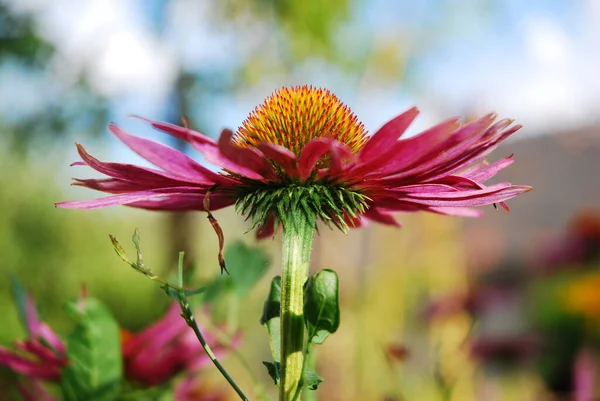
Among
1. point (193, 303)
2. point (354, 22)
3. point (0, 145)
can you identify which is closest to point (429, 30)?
point (354, 22)

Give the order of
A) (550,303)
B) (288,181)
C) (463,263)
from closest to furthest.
Answer: (288,181) → (550,303) → (463,263)

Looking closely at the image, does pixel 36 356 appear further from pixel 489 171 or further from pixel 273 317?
pixel 489 171

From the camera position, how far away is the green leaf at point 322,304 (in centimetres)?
34

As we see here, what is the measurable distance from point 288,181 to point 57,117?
119 inches

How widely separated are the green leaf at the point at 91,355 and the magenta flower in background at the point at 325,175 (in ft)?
0.37

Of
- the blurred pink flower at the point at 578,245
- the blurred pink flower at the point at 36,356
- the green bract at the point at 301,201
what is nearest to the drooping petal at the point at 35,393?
the blurred pink flower at the point at 36,356

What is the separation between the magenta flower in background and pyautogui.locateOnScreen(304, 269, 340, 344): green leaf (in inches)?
1.8

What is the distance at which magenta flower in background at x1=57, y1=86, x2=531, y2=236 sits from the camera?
334 millimetres

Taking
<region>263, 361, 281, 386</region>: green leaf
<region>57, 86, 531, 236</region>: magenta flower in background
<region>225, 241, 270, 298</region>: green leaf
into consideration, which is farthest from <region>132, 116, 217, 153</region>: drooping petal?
<region>225, 241, 270, 298</region>: green leaf

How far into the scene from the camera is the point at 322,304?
0.34 metres

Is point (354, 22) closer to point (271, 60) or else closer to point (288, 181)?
point (271, 60)

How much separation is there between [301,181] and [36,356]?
0.98ft

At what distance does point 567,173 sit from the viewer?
3938 millimetres

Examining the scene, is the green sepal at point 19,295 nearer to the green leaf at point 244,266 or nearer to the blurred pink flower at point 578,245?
the green leaf at point 244,266
